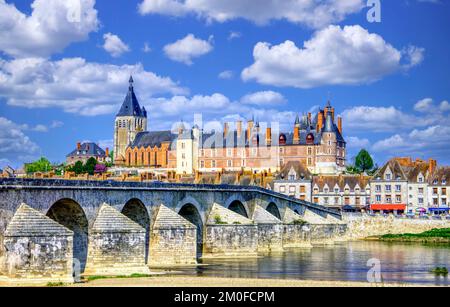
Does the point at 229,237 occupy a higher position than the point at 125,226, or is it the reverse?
the point at 125,226

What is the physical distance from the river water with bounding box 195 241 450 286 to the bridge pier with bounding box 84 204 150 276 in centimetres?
357

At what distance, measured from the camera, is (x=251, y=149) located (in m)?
131

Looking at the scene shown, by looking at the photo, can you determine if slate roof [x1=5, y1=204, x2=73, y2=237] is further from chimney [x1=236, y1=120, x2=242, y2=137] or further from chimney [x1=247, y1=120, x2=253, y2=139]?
chimney [x1=236, y1=120, x2=242, y2=137]

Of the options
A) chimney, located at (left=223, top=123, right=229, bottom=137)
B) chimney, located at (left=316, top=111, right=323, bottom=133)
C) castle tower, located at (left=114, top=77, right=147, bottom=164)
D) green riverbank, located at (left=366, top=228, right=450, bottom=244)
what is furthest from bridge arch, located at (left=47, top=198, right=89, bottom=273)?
castle tower, located at (left=114, top=77, right=147, bottom=164)

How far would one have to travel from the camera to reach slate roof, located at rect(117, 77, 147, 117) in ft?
561

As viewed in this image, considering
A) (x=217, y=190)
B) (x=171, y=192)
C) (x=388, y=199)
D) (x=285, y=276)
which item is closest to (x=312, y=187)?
(x=388, y=199)

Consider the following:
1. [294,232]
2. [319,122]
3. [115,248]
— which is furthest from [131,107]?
[115,248]

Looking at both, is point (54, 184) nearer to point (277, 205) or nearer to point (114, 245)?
point (114, 245)

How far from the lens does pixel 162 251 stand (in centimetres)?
4209

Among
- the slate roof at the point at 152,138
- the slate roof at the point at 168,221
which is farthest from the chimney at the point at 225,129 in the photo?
the slate roof at the point at 168,221

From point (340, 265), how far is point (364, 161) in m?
92.4

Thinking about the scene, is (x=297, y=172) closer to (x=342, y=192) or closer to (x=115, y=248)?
(x=342, y=192)

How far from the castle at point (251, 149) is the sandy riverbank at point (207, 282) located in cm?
8616

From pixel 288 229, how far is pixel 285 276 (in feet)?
87.4
